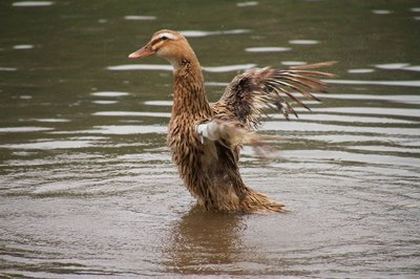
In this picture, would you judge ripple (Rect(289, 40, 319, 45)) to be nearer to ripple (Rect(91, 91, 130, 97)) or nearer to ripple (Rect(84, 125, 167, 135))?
ripple (Rect(91, 91, 130, 97))

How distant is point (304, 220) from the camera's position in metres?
8.72

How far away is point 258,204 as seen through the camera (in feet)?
30.0

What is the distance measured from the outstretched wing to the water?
0.71 m

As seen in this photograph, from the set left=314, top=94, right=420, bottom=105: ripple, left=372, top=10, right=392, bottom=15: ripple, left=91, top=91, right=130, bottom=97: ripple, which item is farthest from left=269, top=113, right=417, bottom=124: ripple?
left=372, top=10, right=392, bottom=15: ripple

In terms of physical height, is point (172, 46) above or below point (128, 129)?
above

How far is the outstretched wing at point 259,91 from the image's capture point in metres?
9.40

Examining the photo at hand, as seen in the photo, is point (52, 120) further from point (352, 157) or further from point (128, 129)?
point (352, 157)

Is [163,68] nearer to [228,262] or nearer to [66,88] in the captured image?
[66,88]

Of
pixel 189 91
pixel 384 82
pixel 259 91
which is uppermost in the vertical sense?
pixel 189 91

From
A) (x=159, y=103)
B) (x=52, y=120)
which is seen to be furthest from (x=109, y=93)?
(x=52, y=120)

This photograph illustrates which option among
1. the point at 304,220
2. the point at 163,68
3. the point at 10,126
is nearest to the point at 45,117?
the point at 10,126

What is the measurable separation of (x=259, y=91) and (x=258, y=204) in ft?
3.50

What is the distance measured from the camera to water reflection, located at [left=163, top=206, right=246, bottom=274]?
7.62 m

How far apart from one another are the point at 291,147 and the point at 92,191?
2362 mm
